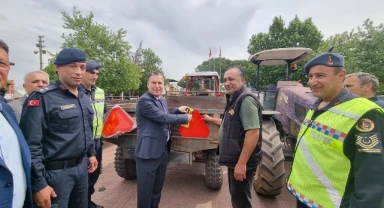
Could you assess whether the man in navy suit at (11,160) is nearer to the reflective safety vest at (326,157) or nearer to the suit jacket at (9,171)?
the suit jacket at (9,171)

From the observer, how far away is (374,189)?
3.95ft

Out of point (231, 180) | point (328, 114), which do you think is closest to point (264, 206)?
point (231, 180)

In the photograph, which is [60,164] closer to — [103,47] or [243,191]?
[243,191]

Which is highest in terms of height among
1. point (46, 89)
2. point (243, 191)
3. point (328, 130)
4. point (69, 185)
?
point (46, 89)

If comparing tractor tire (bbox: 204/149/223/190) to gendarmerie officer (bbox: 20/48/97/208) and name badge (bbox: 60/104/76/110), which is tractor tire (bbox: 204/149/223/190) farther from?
name badge (bbox: 60/104/76/110)

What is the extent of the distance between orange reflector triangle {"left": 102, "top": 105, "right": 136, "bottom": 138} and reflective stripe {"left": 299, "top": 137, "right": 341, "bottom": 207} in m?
2.61

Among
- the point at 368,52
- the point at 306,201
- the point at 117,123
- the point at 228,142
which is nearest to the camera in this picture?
the point at 306,201

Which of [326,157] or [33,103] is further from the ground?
[33,103]

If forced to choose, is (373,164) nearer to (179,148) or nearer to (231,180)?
A: (231,180)

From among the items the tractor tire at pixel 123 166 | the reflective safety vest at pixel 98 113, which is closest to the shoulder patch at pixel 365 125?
the reflective safety vest at pixel 98 113

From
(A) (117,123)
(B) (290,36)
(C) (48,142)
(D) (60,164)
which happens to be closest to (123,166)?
(A) (117,123)

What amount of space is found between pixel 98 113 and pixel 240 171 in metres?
2.31

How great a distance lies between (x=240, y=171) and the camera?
226cm

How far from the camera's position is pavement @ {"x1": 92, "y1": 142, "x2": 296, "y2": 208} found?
343 centimetres
